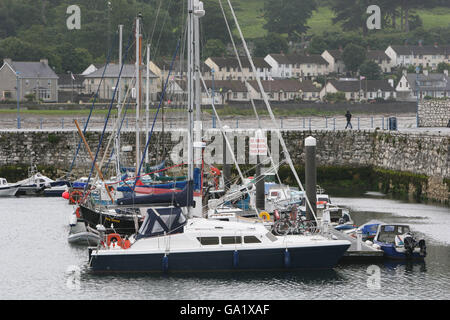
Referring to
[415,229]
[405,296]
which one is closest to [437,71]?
[415,229]

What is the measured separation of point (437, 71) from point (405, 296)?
131277 mm

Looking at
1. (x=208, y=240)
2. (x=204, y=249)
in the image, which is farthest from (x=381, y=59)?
(x=204, y=249)

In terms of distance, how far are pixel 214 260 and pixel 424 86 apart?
4397 inches

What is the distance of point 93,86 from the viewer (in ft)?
375

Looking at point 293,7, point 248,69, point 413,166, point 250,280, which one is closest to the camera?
point 250,280

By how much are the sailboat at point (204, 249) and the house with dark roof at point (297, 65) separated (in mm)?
115256

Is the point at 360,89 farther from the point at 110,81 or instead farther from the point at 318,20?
the point at 318,20

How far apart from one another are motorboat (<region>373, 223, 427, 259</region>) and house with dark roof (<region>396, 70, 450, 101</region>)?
10267 centimetres

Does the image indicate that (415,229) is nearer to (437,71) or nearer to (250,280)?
(250,280)

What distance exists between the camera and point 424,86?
Result: 13575cm

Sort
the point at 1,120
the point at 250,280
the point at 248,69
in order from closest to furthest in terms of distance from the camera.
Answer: the point at 250,280 < the point at 1,120 < the point at 248,69

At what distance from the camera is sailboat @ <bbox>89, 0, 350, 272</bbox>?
2859 centimetres

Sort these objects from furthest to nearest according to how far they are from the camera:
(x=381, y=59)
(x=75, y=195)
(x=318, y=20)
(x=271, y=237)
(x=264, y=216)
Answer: (x=318, y=20) → (x=381, y=59) → (x=75, y=195) → (x=264, y=216) → (x=271, y=237)
